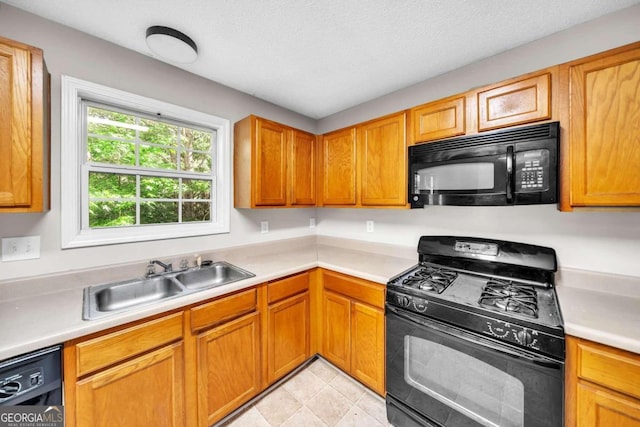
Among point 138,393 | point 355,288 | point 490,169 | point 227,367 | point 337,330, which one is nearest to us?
point 138,393

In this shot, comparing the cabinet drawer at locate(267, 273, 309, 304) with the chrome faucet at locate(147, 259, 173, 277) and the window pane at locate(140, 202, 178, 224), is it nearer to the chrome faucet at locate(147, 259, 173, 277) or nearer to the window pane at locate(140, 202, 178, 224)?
the chrome faucet at locate(147, 259, 173, 277)

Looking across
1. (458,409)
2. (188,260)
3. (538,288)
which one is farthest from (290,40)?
(458,409)

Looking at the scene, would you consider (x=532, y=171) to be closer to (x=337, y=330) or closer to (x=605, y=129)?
(x=605, y=129)

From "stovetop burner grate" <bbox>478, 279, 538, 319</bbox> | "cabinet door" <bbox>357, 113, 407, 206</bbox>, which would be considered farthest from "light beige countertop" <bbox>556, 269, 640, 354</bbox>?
"cabinet door" <bbox>357, 113, 407, 206</bbox>

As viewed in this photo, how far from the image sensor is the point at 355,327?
6.07ft

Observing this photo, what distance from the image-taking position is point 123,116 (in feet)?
5.67

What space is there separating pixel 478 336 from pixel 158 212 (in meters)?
2.27

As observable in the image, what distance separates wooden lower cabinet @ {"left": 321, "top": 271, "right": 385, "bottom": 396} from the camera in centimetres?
171

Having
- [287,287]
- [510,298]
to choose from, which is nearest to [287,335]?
[287,287]

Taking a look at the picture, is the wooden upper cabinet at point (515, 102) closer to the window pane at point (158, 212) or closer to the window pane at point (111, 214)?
the window pane at point (158, 212)

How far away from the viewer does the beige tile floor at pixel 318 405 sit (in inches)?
62.7

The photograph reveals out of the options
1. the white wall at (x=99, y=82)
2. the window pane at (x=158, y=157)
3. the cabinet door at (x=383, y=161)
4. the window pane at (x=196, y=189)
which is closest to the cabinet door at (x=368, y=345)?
the cabinet door at (x=383, y=161)

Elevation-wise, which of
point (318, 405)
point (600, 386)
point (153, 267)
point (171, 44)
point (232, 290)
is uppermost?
point (171, 44)

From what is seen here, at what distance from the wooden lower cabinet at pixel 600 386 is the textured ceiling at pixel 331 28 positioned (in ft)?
5.56
